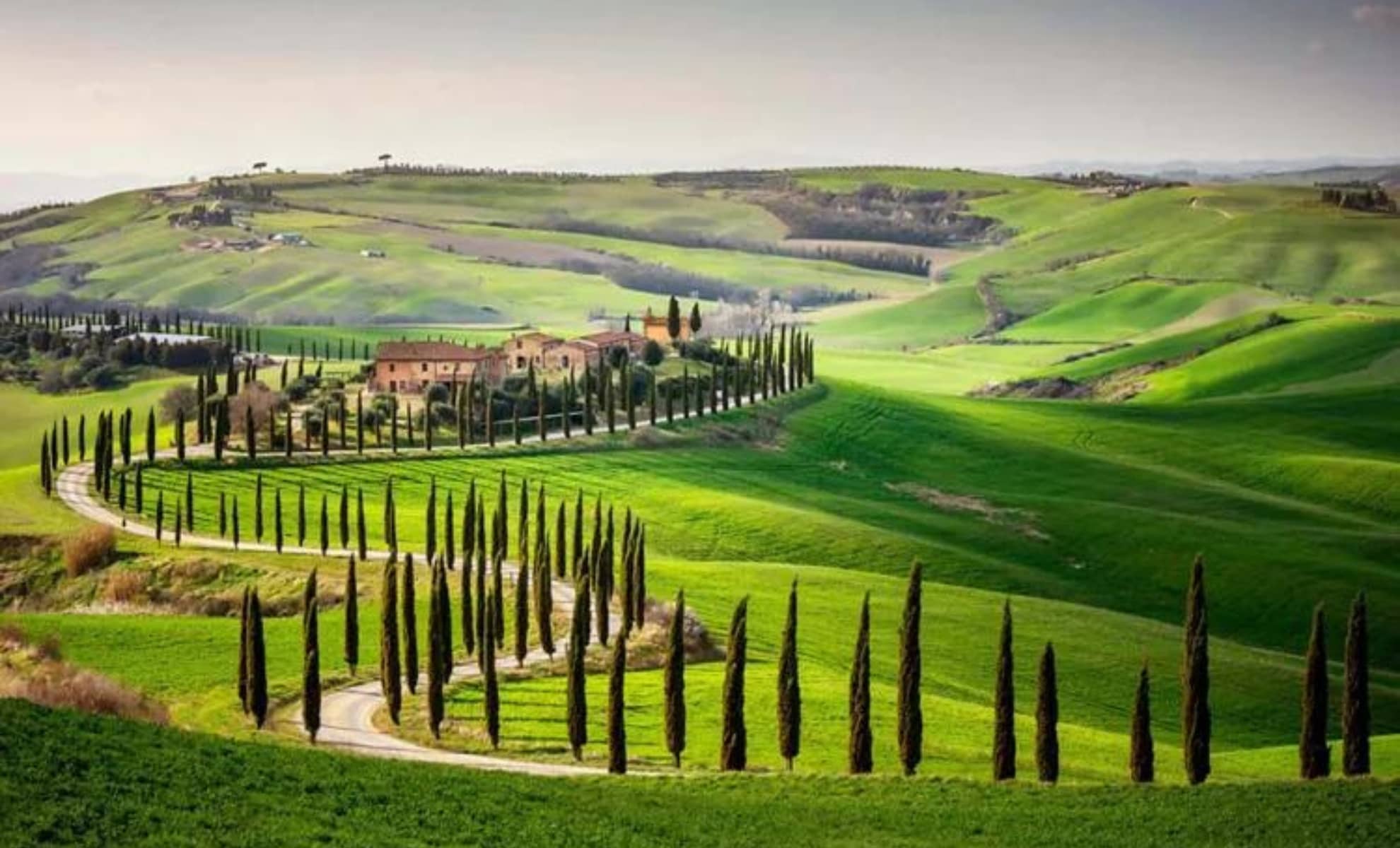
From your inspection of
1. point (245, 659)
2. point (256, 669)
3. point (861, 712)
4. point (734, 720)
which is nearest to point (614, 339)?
point (245, 659)

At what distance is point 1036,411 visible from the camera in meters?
193

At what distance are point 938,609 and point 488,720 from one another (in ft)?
131

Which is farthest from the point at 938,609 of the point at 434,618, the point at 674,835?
the point at 674,835

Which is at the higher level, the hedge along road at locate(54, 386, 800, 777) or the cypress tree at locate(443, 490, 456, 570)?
the cypress tree at locate(443, 490, 456, 570)

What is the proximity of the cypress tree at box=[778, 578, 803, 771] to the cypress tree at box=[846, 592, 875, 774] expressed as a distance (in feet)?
6.34

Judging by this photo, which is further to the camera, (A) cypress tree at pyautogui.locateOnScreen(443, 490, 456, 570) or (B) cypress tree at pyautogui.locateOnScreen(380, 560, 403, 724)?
(A) cypress tree at pyautogui.locateOnScreen(443, 490, 456, 570)

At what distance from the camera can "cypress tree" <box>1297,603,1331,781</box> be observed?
60.9 meters

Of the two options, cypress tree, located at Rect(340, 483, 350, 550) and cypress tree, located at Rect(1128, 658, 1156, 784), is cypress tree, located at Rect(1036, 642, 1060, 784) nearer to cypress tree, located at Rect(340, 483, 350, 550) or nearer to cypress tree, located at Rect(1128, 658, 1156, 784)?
cypress tree, located at Rect(1128, 658, 1156, 784)

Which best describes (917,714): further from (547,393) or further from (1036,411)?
(1036,411)

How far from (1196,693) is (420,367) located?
12419cm

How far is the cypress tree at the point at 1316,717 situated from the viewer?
60.9m

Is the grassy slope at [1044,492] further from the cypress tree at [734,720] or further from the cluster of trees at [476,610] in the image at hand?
the cypress tree at [734,720]

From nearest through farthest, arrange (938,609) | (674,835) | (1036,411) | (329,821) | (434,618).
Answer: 1. (329,821)
2. (674,835)
3. (434,618)
4. (938,609)
5. (1036,411)

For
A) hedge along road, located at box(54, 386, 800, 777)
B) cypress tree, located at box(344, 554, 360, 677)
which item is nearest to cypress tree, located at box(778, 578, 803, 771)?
hedge along road, located at box(54, 386, 800, 777)
